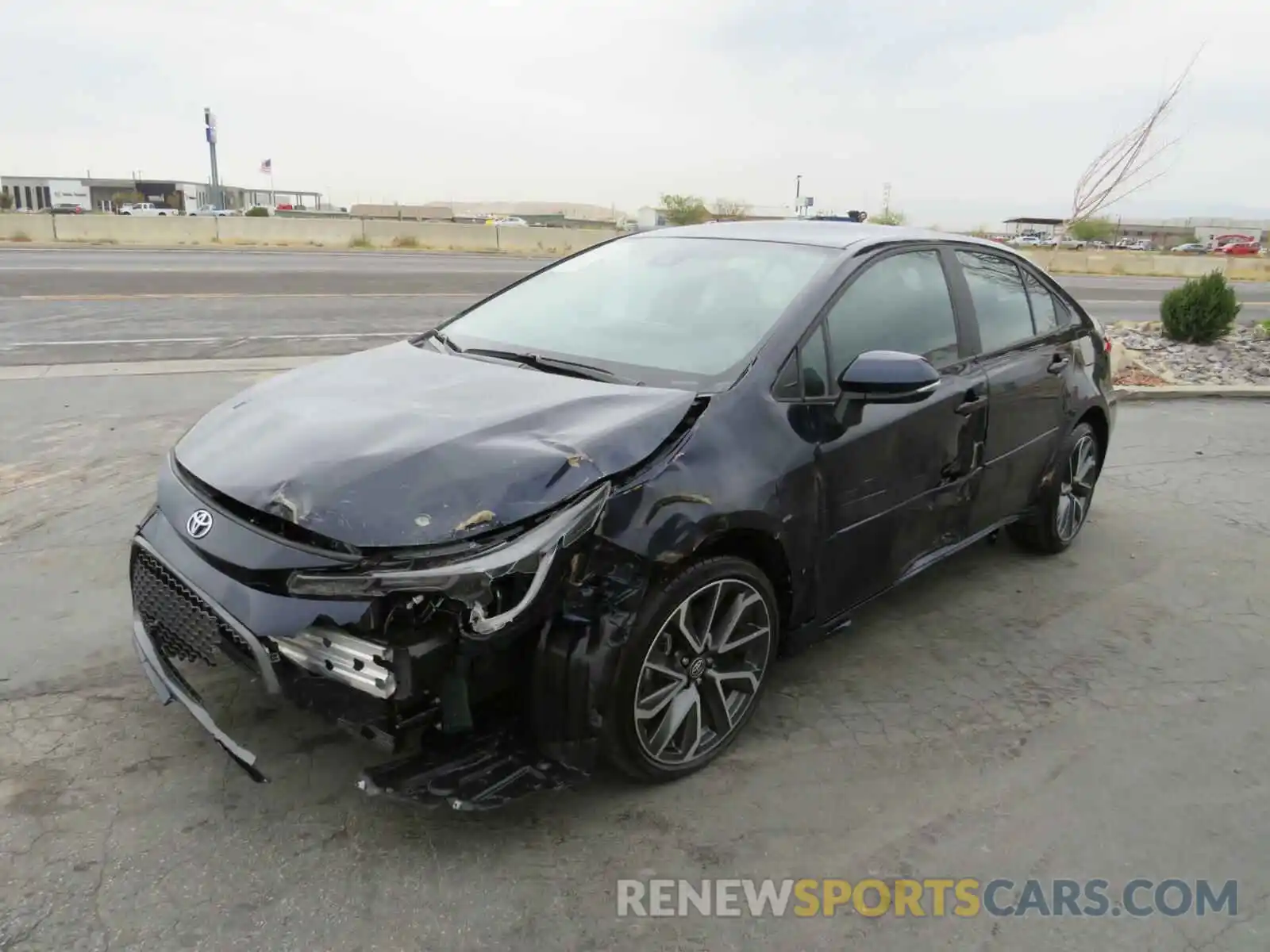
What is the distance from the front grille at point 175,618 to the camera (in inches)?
103

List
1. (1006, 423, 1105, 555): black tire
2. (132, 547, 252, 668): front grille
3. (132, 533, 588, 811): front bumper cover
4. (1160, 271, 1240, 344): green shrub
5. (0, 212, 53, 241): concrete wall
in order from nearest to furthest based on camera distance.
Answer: (132, 533, 588, 811): front bumper cover → (132, 547, 252, 668): front grille → (1006, 423, 1105, 555): black tire → (1160, 271, 1240, 344): green shrub → (0, 212, 53, 241): concrete wall

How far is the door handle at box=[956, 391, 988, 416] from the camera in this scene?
3.89 meters

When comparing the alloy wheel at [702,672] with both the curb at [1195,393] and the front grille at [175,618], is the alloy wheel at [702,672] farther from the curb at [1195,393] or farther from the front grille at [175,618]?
the curb at [1195,393]

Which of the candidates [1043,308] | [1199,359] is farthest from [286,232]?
[1043,308]

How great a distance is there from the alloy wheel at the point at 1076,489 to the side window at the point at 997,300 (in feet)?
2.79

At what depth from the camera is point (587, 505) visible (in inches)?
101

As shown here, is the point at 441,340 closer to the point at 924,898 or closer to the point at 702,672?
the point at 702,672

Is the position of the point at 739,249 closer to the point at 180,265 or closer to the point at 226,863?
the point at 226,863

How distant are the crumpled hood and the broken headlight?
63 mm

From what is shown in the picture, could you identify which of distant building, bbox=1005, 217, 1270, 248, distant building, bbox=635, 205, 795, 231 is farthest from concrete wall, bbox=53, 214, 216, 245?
distant building, bbox=1005, 217, 1270, 248

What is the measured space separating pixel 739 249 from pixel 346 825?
2.58m

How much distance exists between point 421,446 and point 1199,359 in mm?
11368

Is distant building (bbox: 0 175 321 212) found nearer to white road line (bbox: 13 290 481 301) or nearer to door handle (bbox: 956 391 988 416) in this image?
white road line (bbox: 13 290 481 301)

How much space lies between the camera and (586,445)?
2.69m
